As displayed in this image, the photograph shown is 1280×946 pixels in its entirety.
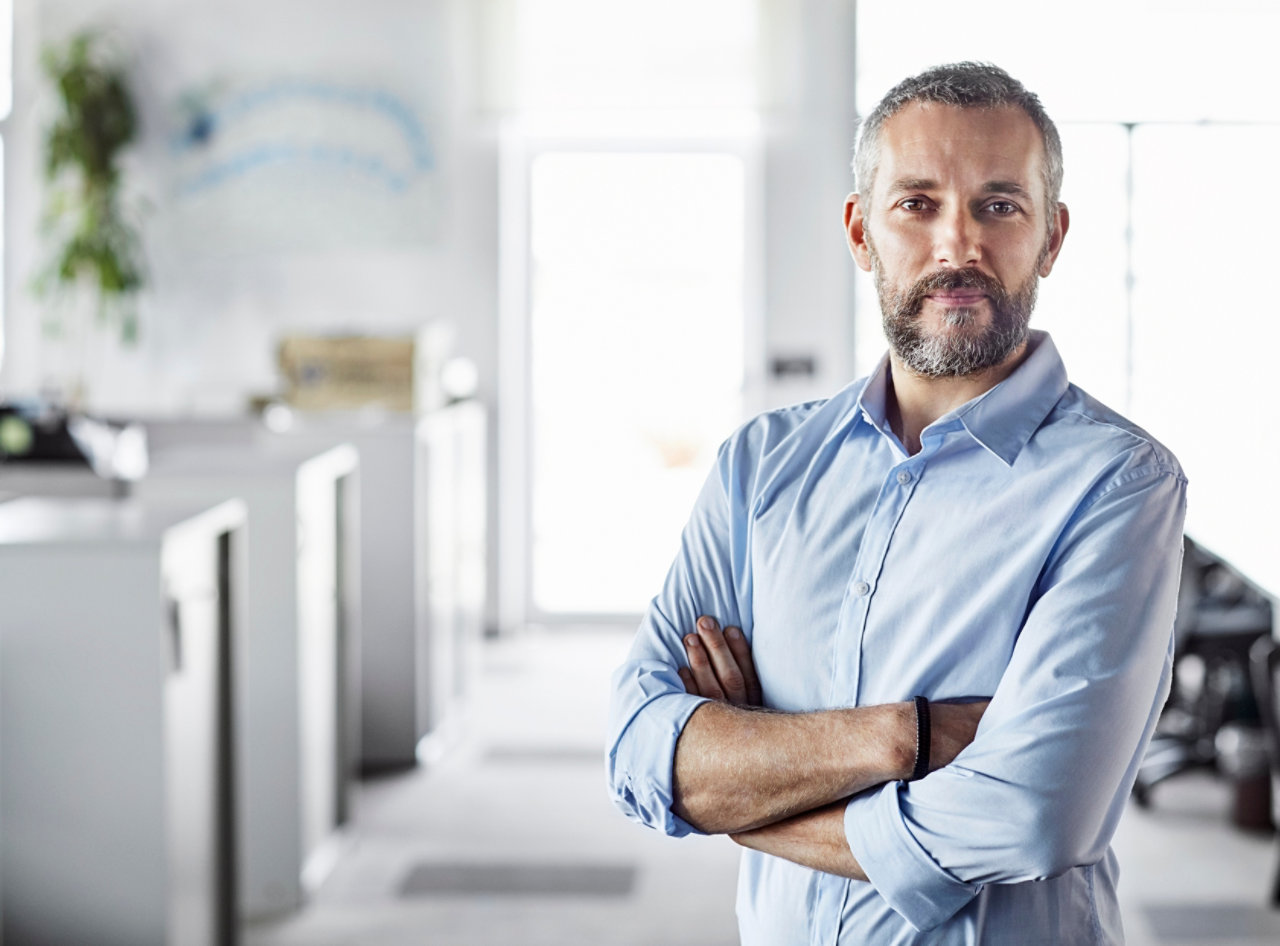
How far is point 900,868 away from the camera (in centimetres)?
133

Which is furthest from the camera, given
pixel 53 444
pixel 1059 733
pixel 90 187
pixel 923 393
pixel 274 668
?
pixel 90 187

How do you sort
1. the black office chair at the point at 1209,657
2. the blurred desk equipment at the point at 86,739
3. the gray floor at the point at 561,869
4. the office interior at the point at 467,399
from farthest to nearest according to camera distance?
the black office chair at the point at 1209,657 < the gray floor at the point at 561,869 < the office interior at the point at 467,399 < the blurred desk equipment at the point at 86,739

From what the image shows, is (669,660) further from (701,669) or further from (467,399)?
(467,399)

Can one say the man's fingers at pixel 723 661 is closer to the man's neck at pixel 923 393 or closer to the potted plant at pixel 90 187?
the man's neck at pixel 923 393

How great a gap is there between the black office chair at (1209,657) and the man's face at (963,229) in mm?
3028

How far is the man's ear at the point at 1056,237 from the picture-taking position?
4.71 ft

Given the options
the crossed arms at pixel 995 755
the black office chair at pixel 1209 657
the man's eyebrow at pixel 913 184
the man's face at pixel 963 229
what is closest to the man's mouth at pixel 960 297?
the man's face at pixel 963 229

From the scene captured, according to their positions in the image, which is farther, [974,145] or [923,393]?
[923,393]

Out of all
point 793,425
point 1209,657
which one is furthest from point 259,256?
point 793,425

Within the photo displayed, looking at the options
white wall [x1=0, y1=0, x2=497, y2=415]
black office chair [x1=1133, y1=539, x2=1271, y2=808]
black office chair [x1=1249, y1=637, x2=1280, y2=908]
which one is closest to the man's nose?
black office chair [x1=1249, y1=637, x2=1280, y2=908]

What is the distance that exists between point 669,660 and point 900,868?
1.24 ft

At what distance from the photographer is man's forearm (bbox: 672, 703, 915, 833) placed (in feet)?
4.46

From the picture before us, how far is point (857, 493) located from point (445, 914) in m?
2.34

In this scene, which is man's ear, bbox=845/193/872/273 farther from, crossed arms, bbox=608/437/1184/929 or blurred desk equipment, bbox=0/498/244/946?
blurred desk equipment, bbox=0/498/244/946
